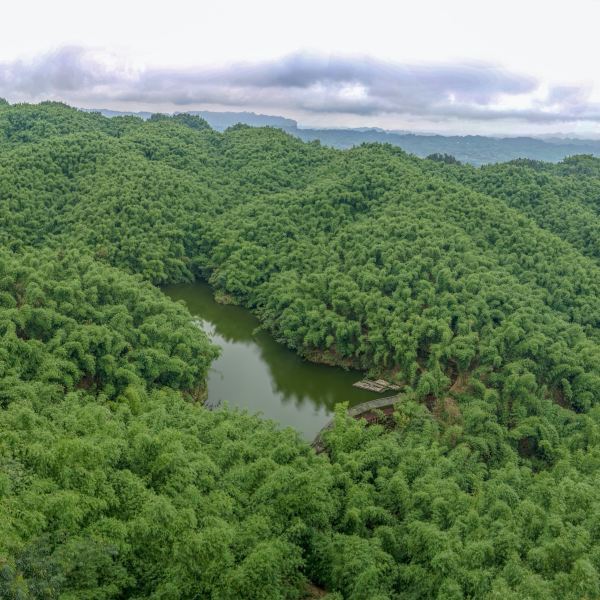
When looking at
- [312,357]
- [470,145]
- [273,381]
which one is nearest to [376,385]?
[312,357]

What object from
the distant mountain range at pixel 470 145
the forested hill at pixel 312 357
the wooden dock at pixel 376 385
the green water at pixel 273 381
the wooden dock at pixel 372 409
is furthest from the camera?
the distant mountain range at pixel 470 145

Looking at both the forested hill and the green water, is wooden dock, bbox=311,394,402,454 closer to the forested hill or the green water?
the forested hill

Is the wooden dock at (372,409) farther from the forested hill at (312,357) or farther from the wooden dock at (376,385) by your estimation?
the wooden dock at (376,385)

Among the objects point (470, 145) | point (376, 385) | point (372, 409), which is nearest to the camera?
point (372, 409)

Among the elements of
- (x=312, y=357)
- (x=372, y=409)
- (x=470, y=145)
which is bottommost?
(x=372, y=409)

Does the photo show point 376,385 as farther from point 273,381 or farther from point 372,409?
point 273,381

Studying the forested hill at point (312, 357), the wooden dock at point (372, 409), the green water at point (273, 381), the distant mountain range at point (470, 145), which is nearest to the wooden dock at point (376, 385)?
the green water at point (273, 381)
